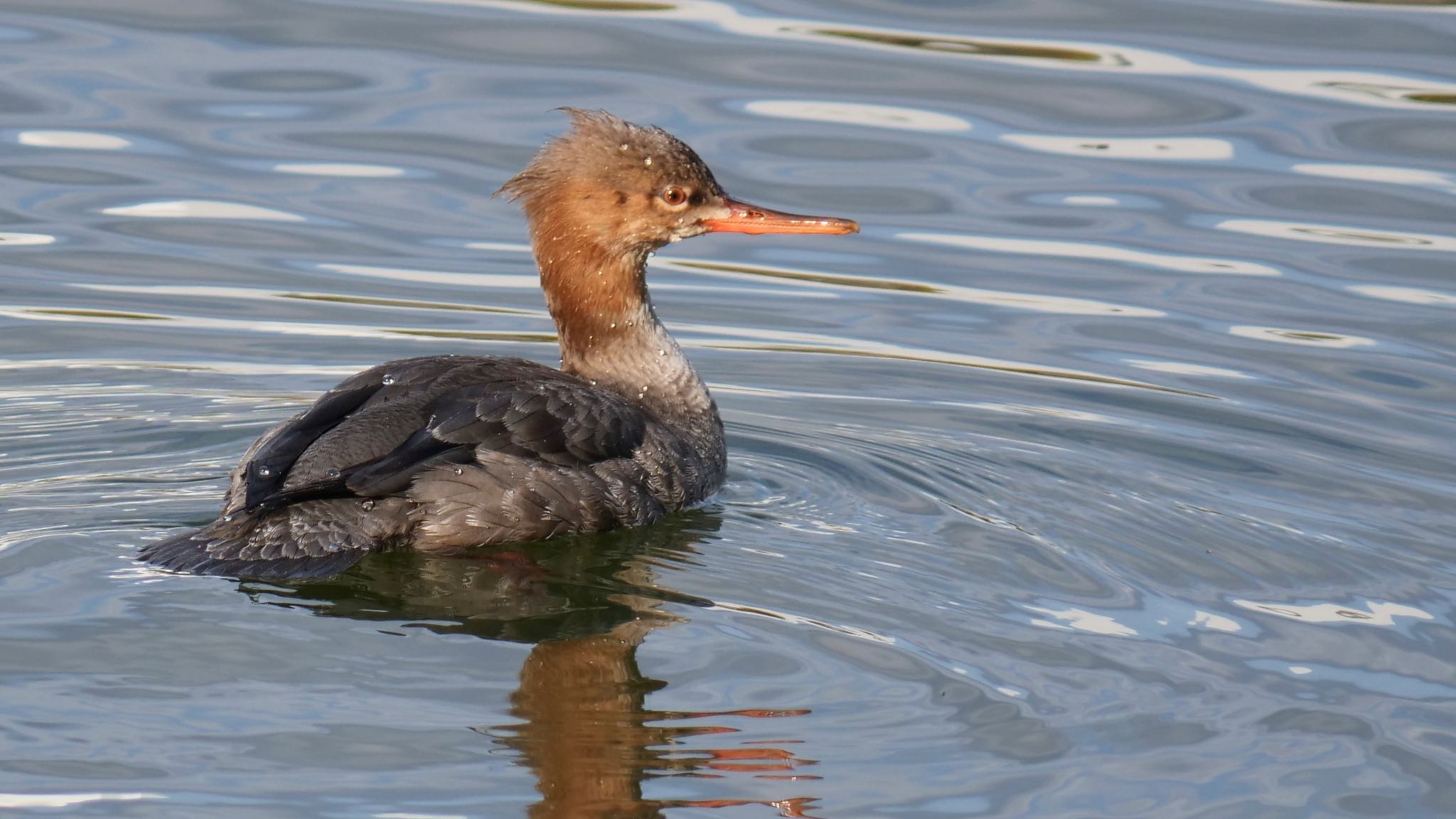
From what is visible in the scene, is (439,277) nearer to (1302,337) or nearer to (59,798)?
(1302,337)

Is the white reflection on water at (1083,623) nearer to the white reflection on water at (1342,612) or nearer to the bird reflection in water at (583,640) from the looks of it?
the white reflection on water at (1342,612)

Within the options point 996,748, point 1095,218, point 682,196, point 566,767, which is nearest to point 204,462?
point 682,196

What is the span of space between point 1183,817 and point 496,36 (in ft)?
31.0

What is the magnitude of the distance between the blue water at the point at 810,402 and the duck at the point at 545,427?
0.18 metres

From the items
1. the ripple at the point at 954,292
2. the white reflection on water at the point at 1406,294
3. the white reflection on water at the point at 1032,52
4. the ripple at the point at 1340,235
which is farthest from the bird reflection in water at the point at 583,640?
the white reflection on water at the point at 1032,52

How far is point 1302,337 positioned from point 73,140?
24.6 feet

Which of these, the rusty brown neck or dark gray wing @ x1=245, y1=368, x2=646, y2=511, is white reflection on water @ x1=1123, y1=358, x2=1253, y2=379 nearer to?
the rusty brown neck

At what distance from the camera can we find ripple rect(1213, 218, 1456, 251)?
37.1 ft

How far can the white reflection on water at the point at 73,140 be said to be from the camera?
40.6 feet

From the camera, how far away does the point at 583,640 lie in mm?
6434

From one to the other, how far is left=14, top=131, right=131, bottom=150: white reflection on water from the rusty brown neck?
5134 millimetres

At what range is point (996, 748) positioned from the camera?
5.59 metres

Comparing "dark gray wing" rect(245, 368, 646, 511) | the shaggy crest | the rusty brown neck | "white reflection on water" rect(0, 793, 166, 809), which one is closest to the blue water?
"white reflection on water" rect(0, 793, 166, 809)

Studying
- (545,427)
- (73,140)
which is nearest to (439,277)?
(73,140)
